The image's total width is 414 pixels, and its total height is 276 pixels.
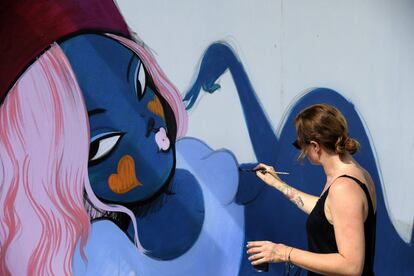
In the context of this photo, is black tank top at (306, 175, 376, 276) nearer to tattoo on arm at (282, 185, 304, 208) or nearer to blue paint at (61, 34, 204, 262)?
tattoo on arm at (282, 185, 304, 208)

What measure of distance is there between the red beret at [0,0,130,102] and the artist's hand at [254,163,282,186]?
3.64 ft

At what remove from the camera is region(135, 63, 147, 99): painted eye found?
10.1 feet

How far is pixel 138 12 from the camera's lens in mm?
3053

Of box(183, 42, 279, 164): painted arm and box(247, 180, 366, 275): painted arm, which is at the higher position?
box(183, 42, 279, 164): painted arm

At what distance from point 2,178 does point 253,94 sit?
149 cm

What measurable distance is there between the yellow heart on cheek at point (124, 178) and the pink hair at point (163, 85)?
0.32 m

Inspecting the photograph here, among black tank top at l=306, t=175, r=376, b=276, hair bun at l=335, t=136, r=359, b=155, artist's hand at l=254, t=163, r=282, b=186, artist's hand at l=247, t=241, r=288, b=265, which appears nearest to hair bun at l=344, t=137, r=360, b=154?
hair bun at l=335, t=136, r=359, b=155

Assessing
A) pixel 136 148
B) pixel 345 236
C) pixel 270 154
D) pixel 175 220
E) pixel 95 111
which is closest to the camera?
pixel 345 236

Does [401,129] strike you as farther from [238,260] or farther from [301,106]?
[238,260]

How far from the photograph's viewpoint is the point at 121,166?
3.02 m

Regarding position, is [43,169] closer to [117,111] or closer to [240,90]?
[117,111]

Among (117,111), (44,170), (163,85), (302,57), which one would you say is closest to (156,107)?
(163,85)

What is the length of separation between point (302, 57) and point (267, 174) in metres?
0.83

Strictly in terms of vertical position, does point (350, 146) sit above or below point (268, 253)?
above
